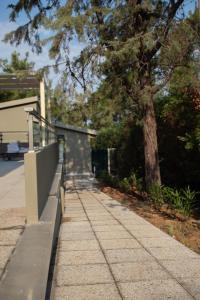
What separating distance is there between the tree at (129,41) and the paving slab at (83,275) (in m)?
6.04

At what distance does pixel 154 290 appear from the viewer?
4.84m

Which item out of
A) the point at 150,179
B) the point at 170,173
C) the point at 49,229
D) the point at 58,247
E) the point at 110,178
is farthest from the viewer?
the point at 110,178

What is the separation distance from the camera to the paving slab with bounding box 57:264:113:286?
16.9 feet

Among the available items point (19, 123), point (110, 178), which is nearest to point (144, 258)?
point (110, 178)

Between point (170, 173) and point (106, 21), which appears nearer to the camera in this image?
point (106, 21)

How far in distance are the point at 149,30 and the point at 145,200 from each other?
4.79m

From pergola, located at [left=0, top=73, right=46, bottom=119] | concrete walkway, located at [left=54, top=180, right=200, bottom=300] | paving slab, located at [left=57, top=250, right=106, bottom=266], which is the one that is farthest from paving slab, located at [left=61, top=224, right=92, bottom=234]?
pergola, located at [left=0, top=73, right=46, bottom=119]

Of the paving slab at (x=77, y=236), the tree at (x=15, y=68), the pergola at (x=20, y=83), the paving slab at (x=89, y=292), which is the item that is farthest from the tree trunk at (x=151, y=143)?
the tree at (x=15, y=68)

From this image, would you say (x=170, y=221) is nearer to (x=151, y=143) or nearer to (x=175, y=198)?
(x=175, y=198)

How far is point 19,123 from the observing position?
29.1m

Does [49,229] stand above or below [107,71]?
below

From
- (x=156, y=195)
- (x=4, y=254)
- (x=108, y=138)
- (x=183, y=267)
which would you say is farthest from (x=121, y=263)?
(x=108, y=138)

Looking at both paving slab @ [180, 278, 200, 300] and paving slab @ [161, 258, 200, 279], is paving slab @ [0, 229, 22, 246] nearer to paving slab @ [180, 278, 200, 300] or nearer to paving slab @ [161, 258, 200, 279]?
paving slab @ [161, 258, 200, 279]

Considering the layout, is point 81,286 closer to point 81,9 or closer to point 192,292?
point 192,292
